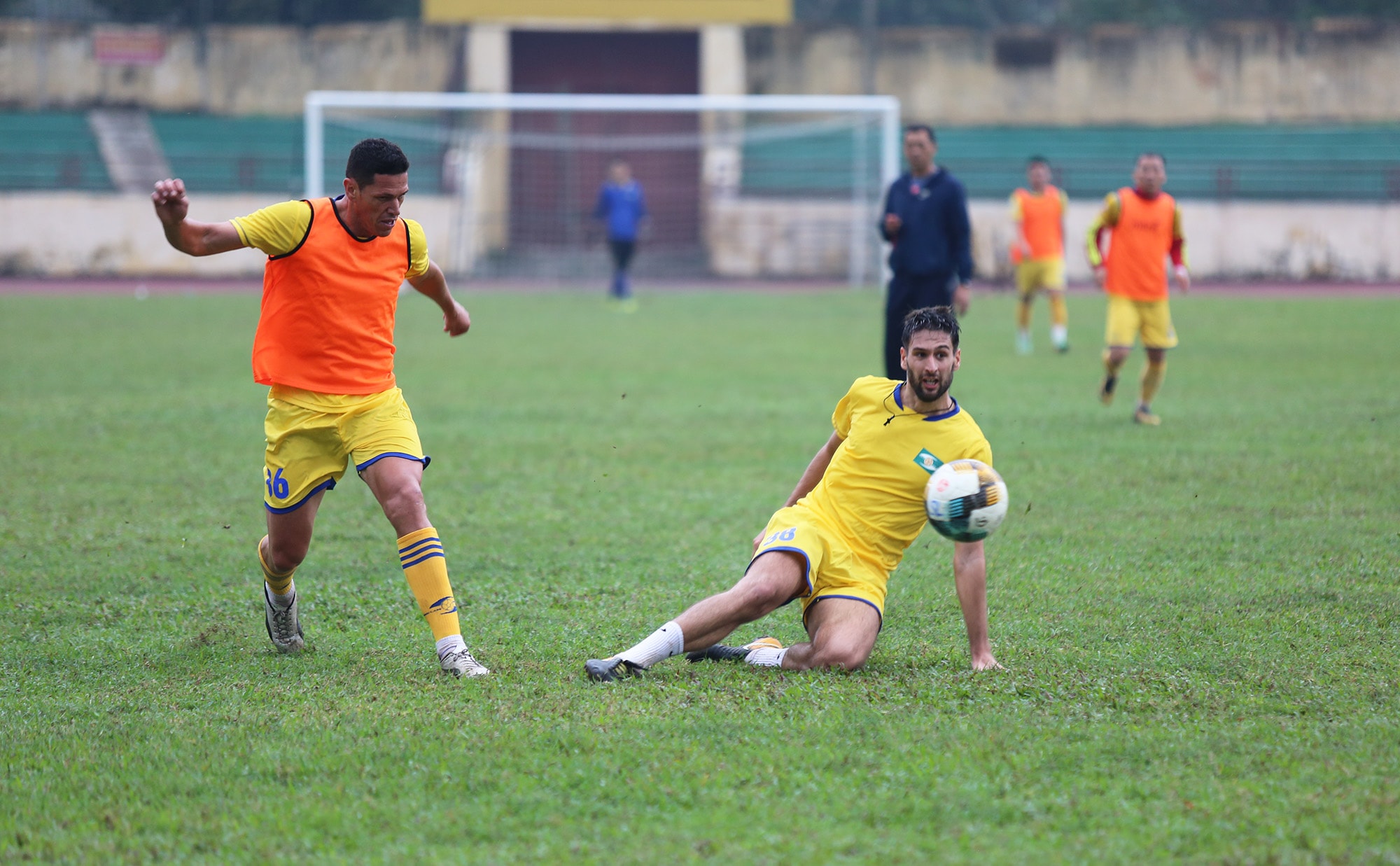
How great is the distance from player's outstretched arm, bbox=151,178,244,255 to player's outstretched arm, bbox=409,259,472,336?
84 centimetres

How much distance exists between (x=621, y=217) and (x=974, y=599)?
1959 centimetres

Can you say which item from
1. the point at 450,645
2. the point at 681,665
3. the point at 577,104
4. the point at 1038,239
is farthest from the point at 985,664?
the point at 577,104

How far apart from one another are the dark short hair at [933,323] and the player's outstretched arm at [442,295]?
1705 mm

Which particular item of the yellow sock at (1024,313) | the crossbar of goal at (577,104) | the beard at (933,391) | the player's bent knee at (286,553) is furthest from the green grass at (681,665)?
the crossbar of goal at (577,104)

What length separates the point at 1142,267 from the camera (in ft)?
35.7

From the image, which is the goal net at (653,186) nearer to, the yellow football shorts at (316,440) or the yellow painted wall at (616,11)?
the yellow painted wall at (616,11)

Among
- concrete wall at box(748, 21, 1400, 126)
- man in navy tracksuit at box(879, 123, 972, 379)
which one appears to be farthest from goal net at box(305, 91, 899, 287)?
man in navy tracksuit at box(879, 123, 972, 379)

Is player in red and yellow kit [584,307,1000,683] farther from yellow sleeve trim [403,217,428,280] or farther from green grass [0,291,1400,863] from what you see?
yellow sleeve trim [403,217,428,280]

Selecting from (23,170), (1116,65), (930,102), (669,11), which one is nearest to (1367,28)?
(1116,65)

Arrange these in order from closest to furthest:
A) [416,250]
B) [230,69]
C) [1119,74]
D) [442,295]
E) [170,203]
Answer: [170,203]
[416,250]
[442,295]
[1119,74]
[230,69]

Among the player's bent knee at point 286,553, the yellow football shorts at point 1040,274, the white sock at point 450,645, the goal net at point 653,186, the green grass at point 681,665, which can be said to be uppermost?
the goal net at point 653,186

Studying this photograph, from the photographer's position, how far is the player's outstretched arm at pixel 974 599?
4.66 metres

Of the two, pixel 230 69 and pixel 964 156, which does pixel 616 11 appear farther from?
pixel 230 69

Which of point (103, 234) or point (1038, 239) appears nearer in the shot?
point (1038, 239)
